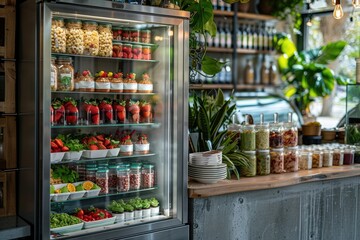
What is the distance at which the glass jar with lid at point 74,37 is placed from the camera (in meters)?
3.09

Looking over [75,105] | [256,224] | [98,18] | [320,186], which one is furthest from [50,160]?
[320,186]

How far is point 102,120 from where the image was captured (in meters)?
3.32

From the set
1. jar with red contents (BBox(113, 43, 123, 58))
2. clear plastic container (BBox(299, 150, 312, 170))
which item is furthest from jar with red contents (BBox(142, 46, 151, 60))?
clear plastic container (BBox(299, 150, 312, 170))

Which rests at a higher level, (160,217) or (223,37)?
(223,37)

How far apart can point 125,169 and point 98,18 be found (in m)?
0.95

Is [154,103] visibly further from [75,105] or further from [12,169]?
[12,169]

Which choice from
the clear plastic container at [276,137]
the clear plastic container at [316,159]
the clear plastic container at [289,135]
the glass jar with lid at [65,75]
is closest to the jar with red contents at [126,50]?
the glass jar with lid at [65,75]

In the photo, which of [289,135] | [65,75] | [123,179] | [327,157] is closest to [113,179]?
[123,179]

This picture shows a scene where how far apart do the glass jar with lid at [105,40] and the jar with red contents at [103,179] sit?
71 cm

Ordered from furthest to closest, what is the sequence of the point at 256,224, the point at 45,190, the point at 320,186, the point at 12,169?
the point at 320,186
the point at 256,224
the point at 12,169
the point at 45,190

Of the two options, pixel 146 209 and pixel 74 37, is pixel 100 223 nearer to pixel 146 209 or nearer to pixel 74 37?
pixel 146 209

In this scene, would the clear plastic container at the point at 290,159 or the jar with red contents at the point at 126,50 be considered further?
the clear plastic container at the point at 290,159

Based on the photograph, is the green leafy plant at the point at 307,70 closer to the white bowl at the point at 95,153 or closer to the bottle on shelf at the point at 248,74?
the bottle on shelf at the point at 248,74

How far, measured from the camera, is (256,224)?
3.67 meters
